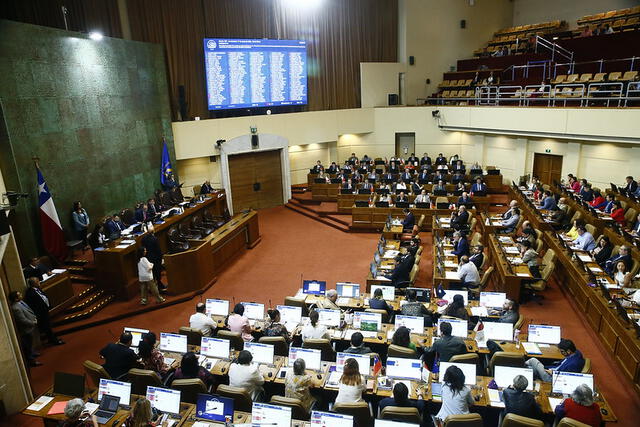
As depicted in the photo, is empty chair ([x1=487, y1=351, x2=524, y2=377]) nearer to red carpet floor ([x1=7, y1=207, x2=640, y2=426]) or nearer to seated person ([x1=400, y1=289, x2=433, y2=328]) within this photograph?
seated person ([x1=400, y1=289, x2=433, y2=328])

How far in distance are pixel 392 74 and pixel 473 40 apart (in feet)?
17.4

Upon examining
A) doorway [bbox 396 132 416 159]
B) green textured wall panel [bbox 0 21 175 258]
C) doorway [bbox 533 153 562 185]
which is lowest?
doorway [bbox 533 153 562 185]

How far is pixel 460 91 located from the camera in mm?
19953

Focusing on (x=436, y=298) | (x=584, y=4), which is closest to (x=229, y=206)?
(x=436, y=298)

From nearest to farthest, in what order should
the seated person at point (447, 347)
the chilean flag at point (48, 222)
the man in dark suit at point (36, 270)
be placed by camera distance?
the seated person at point (447, 347)
the man in dark suit at point (36, 270)
the chilean flag at point (48, 222)

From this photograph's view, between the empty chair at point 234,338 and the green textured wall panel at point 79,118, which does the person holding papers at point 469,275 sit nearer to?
the empty chair at point 234,338

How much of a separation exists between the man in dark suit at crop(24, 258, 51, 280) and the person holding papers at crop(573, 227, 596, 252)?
443 inches

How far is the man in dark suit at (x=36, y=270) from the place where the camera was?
28.5ft

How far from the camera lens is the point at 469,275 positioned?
8.78m

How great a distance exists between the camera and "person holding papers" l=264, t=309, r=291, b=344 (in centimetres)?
682

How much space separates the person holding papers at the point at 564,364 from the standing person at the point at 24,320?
740 centimetres

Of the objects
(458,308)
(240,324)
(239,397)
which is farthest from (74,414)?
(458,308)

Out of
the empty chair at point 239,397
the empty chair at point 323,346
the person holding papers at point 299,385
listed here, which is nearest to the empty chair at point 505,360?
the empty chair at point 323,346

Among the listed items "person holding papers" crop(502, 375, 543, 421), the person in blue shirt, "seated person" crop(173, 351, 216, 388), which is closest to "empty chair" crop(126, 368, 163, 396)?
"seated person" crop(173, 351, 216, 388)
